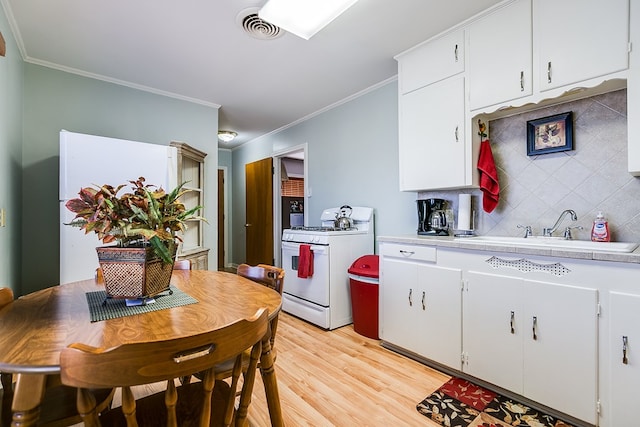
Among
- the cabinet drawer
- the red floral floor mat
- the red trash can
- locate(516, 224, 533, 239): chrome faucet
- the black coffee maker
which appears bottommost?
the red floral floor mat

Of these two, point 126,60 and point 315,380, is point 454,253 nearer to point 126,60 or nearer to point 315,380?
point 315,380

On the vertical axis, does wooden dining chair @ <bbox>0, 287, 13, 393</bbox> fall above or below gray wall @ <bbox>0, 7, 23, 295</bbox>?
below

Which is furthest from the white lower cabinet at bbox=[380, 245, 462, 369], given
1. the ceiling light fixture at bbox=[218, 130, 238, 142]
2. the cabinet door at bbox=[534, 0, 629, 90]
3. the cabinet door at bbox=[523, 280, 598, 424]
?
the ceiling light fixture at bbox=[218, 130, 238, 142]

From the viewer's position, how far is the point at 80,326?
959 millimetres

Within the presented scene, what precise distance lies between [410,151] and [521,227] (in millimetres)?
1018

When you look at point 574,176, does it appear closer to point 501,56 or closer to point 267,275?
point 501,56

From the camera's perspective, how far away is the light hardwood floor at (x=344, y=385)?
1659mm

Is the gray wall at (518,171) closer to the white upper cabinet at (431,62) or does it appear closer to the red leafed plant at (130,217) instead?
the white upper cabinet at (431,62)

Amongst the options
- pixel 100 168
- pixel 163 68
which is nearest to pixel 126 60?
pixel 163 68

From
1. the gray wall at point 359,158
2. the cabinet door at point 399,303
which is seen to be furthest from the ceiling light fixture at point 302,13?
the cabinet door at point 399,303

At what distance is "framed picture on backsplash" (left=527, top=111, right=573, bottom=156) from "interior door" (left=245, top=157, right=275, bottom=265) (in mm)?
3576

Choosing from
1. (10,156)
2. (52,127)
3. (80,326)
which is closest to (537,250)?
(80,326)

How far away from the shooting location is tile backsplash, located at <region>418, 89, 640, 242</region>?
1.81 metres

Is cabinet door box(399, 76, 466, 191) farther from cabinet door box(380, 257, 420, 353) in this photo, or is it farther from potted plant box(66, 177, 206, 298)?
potted plant box(66, 177, 206, 298)
